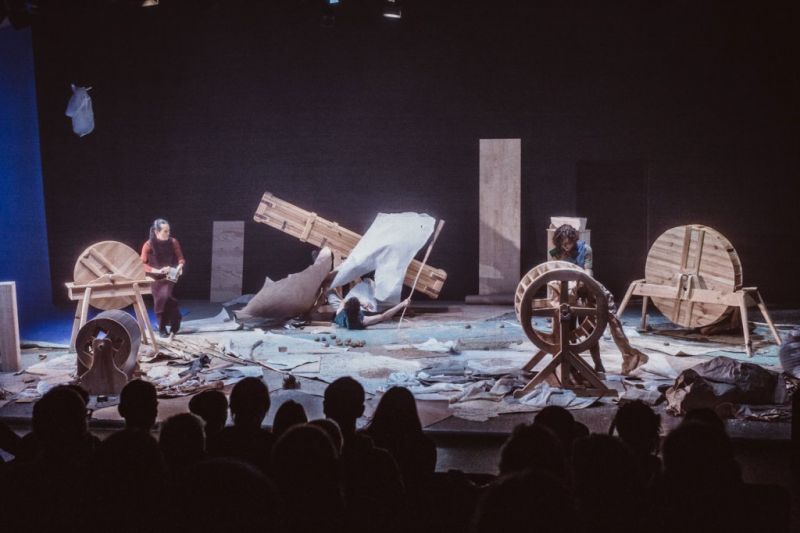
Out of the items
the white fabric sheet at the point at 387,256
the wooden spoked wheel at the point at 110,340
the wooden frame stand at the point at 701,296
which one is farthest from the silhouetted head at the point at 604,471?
the white fabric sheet at the point at 387,256

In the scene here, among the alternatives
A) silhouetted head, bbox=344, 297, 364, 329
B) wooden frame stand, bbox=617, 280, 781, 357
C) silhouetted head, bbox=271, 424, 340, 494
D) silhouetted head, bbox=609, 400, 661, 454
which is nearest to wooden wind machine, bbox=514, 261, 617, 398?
wooden frame stand, bbox=617, 280, 781, 357

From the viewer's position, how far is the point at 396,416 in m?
3.21

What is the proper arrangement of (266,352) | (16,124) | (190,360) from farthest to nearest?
(16,124)
(266,352)
(190,360)

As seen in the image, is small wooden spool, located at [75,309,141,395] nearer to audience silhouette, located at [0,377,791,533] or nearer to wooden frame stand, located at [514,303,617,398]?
wooden frame stand, located at [514,303,617,398]

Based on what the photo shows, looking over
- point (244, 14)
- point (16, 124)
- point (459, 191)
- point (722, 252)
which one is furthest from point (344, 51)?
point (722, 252)

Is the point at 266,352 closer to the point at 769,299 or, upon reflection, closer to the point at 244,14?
the point at 244,14

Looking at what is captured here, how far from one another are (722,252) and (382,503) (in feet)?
22.8

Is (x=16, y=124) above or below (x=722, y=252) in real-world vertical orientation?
above

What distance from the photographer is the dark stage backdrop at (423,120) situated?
1102 cm

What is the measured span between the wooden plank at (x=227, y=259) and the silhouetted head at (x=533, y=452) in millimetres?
9774

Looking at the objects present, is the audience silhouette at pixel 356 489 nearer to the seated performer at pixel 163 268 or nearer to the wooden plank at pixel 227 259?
the seated performer at pixel 163 268

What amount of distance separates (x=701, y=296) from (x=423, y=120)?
5.20 m

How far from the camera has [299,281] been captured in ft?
32.1

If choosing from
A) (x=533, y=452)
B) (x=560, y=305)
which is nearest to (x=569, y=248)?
(x=560, y=305)
